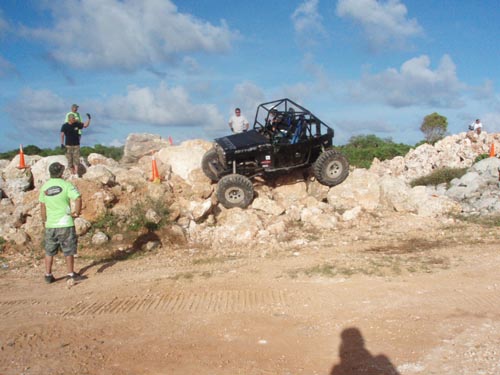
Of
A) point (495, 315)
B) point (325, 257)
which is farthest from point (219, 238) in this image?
point (495, 315)

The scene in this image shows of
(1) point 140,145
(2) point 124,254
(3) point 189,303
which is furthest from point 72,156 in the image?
(3) point 189,303

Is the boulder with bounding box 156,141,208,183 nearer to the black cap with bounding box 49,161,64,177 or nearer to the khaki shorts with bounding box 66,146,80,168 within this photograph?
the khaki shorts with bounding box 66,146,80,168

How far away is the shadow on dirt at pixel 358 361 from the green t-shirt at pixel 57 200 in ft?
13.4

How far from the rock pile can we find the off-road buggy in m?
0.34

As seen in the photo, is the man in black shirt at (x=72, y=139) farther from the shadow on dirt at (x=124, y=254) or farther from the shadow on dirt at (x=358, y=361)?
the shadow on dirt at (x=358, y=361)

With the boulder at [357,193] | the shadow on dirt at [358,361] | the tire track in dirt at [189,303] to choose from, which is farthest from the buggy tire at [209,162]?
the shadow on dirt at [358,361]

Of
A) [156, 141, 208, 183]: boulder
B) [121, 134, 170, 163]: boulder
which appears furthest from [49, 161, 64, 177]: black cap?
[121, 134, 170, 163]: boulder

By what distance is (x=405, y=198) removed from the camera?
32.2 ft

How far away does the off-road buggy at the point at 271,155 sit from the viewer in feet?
30.7

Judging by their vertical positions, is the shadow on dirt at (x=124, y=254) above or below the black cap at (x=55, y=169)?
below

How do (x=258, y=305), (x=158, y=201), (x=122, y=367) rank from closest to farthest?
(x=122, y=367), (x=258, y=305), (x=158, y=201)

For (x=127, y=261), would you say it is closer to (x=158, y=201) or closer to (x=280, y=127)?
(x=158, y=201)

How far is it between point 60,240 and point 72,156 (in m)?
4.88

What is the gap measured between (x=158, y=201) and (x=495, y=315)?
6742 mm
